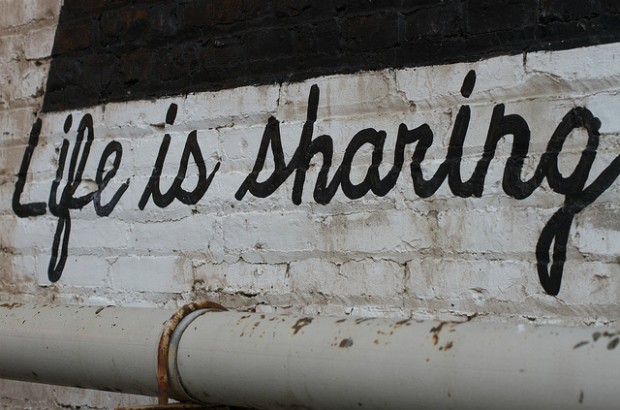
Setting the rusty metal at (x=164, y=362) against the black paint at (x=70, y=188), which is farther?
the black paint at (x=70, y=188)

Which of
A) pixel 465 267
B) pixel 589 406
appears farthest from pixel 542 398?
pixel 465 267

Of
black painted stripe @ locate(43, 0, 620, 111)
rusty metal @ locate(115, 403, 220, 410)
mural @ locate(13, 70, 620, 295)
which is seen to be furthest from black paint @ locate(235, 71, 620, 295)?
rusty metal @ locate(115, 403, 220, 410)

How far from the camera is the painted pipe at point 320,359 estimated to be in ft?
6.11

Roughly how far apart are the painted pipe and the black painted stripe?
1628mm

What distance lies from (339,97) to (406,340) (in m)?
1.93

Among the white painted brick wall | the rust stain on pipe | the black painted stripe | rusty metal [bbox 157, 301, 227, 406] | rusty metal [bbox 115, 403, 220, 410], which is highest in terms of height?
the black painted stripe

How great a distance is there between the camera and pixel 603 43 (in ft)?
10.8

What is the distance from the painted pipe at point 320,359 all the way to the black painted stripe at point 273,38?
1.63 metres

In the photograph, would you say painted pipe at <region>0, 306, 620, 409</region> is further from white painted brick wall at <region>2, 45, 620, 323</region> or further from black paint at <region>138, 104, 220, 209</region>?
black paint at <region>138, 104, 220, 209</region>

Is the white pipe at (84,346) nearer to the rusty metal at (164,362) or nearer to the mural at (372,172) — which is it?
the rusty metal at (164,362)

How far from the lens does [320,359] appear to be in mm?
2201

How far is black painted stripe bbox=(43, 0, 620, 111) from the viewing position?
347cm

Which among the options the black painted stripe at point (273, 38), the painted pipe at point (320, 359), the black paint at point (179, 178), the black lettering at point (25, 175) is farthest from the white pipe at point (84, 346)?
the black lettering at point (25, 175)

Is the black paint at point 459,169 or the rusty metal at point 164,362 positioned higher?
the black paint at point 459,169
